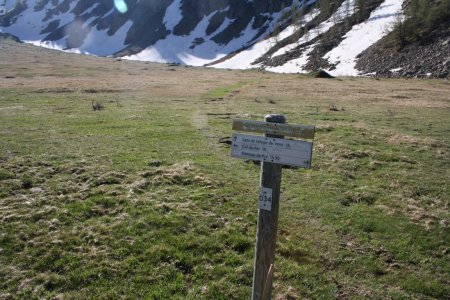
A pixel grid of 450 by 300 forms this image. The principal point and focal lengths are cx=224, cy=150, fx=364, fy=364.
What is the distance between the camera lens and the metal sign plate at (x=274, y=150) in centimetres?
713

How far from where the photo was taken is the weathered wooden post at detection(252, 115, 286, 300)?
7.76m

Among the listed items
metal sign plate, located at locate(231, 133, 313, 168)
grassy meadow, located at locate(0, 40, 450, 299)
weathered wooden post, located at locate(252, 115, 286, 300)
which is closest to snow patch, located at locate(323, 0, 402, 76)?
grassy meadow, located at locate(0, 40, 450, 299)

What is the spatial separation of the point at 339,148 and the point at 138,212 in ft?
47.2

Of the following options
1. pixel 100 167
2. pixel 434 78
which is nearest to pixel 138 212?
pixel 100 167

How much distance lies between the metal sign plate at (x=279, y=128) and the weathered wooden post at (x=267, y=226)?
0.53 ft

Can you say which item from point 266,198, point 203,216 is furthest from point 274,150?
point 203,216

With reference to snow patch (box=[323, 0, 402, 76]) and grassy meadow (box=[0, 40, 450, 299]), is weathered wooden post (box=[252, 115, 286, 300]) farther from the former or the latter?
snow patch (box=[323, 0, 402, 76])

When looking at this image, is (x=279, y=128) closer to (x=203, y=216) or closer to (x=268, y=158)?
(x=268, y=158)

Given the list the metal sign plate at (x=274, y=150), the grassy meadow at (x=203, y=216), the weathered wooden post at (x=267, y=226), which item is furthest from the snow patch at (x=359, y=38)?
the metal sign plate at (x=274, y=150)

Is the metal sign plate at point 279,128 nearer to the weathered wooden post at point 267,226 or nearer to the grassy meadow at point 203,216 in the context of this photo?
the weathered wooden post at point 267,226

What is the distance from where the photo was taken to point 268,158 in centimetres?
754

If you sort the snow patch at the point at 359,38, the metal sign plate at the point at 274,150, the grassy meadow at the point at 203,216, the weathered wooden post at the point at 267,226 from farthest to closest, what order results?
the snow patch at the point at 359,38
the grassy meadow at the point at 203,216
the weathered wooden post at the point at 267,226
the metal sign plate at the point at 274,150

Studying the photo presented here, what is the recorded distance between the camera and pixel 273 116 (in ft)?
25.0

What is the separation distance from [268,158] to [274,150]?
224 millimetres
